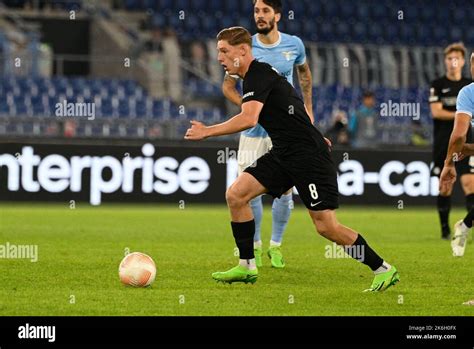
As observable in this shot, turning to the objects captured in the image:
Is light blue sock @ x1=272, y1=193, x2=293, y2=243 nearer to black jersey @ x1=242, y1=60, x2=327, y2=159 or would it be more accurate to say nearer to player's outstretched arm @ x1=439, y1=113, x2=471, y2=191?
player's outstretched arm @ x1=439, y1=113, x2=471, y2=191

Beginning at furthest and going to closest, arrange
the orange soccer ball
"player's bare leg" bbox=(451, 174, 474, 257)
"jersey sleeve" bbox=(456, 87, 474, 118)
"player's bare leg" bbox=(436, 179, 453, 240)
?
"player's bare leg" bbox=(436, 179, 453, 240) → "player's bare leg" bbox=(451, 174, 474, 257) → the orange soccer ball → "jersey sleeve" bbox=(456, 87, 474, 118)

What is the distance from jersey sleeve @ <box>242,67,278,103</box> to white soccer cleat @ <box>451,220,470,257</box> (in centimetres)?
424

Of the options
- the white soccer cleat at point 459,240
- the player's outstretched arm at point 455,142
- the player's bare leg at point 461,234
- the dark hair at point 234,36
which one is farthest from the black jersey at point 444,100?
the dark hair at point 234,36

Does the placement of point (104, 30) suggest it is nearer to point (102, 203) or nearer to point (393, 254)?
point (102, 203)

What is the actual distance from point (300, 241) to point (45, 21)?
54.2 feet

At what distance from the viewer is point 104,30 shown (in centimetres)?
2966

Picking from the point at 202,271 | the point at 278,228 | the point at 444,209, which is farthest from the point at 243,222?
the point at 444,209

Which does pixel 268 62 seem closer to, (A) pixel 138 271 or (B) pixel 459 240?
(A) pixel 138 271

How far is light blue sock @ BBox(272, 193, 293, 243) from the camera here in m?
12.1

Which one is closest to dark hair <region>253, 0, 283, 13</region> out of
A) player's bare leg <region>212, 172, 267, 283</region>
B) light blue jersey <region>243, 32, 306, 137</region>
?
light blue jersey <region>243, 32, 306, 137</region>

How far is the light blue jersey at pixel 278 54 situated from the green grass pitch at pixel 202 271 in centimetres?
142

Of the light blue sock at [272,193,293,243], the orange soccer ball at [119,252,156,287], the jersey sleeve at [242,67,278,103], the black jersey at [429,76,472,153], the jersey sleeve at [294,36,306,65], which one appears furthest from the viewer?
the black jersey at [429,76,472,153]

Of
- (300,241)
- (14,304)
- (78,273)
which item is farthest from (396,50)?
(14,304)

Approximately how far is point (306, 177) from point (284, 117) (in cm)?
53
